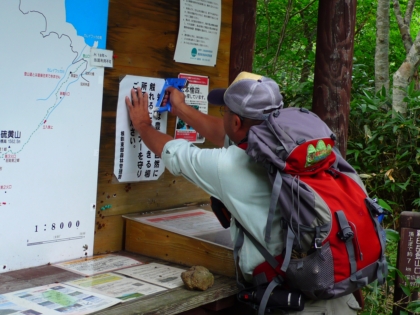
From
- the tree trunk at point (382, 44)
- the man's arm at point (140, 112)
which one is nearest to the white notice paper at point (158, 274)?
the man's arm at point (140, 112)

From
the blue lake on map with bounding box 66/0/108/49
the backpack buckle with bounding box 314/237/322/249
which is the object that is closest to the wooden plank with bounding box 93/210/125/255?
the blue lake on map with bounding box 66/0/108/49

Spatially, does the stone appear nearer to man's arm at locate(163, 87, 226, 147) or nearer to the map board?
the map board

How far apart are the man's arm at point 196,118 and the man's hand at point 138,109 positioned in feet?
0.64

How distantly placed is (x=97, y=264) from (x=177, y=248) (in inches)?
17.3

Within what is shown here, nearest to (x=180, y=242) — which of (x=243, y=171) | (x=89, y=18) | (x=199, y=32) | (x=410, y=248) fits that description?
(x=243, y=171)

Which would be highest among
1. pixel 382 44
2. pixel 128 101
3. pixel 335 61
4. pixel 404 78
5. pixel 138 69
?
pixel 382 44

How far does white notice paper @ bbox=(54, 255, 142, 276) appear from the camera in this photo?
268 centimetres

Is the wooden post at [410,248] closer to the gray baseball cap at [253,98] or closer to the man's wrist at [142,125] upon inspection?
the gray baseball cap at [253,98]

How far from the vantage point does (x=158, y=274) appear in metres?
2.69

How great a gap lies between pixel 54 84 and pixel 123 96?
0.48 m

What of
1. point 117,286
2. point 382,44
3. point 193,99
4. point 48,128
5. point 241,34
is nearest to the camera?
point 117,286

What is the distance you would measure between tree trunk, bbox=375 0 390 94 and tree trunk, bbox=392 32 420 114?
0.56m

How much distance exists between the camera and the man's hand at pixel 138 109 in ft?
9.93

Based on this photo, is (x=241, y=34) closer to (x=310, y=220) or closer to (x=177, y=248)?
(x=177, y=248)
